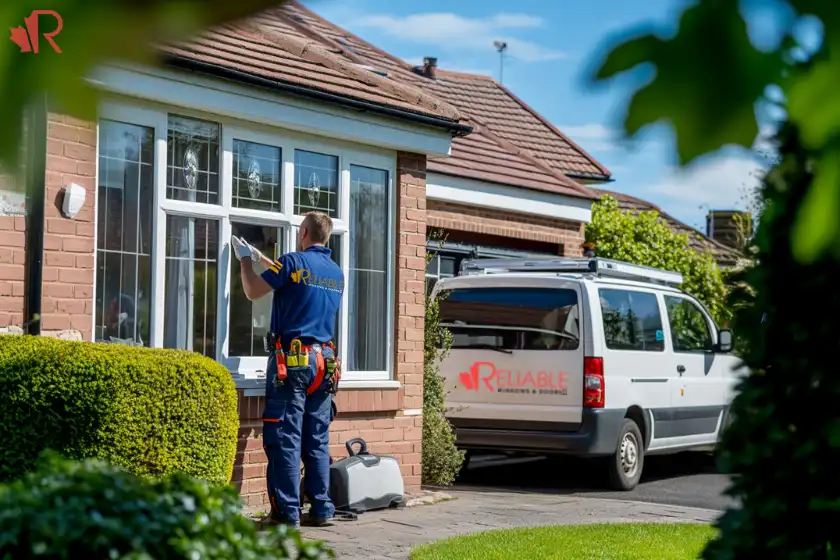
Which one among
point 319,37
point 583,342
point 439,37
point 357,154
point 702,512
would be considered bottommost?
point 702,512

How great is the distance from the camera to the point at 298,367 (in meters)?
7.93

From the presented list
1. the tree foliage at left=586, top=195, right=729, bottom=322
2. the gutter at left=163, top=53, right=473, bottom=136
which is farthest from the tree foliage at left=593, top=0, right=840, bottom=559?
the tree foliage at left=586, top=195, right=729, bottom=322

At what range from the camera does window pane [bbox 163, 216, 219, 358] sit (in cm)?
829

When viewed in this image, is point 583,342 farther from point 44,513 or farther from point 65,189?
point 44,513

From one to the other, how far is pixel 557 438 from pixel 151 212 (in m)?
4.38

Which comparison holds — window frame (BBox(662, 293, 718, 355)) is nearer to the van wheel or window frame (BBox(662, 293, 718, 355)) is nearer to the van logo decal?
the van wheel

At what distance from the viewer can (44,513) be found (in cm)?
277

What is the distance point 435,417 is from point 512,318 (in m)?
1.30

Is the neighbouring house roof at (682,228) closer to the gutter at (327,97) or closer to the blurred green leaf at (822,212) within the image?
the gutter at (327,97)

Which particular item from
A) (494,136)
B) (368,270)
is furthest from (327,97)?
(494,136)

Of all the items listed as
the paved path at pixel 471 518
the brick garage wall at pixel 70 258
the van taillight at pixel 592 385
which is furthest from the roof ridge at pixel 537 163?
the brick garage wall at pixel 70 258

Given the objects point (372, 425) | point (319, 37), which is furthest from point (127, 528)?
point (319, 37)

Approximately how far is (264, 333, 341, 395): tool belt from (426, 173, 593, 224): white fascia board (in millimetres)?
5498

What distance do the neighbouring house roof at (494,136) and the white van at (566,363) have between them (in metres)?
2.66
